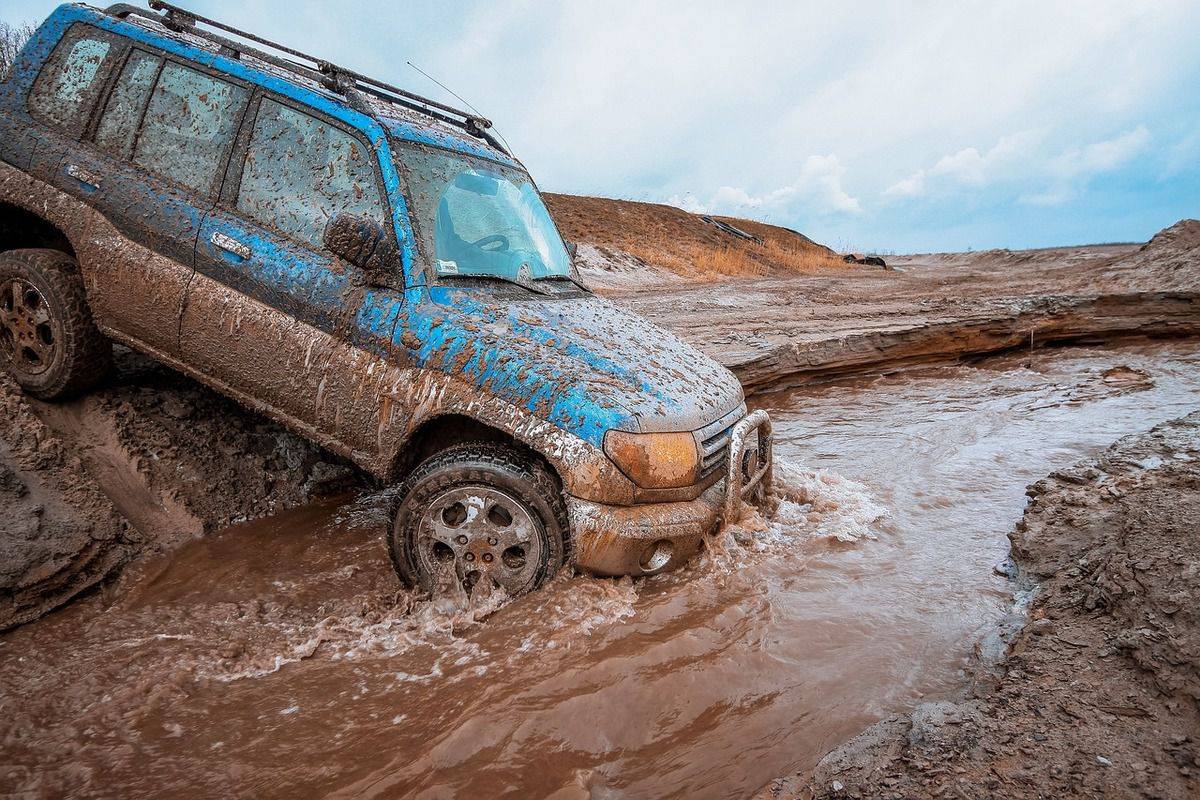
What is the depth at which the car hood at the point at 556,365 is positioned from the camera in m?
2.90

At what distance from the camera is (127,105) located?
3.73m

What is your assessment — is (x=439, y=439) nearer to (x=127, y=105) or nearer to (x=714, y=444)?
(x=714, y=444)

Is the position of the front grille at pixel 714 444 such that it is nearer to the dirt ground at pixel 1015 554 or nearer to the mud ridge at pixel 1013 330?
the dirt ground at pixel 1015 554

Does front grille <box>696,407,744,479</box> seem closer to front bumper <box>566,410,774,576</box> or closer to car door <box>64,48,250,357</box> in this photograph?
front bumper <box>566,410,774,576</box>

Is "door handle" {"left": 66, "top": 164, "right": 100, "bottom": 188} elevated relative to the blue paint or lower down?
elevated

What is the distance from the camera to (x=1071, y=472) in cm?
411

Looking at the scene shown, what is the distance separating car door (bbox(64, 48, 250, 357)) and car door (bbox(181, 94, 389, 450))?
0.13m

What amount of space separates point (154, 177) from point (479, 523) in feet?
8.40

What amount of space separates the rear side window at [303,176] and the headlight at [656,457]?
158cm

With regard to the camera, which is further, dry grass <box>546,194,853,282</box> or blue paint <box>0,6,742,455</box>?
dry grass <box>546,194,853,282</box>

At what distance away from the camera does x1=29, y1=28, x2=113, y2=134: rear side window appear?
3.79m

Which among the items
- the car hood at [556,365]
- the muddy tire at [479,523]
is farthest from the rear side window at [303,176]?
the muddy tire at [479,523]

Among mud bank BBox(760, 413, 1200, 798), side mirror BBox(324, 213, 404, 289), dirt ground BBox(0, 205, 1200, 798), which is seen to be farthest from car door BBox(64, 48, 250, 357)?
mud bank BBox(760, 413, 1200, 798)

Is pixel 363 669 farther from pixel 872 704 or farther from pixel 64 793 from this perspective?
pixel 872 704
